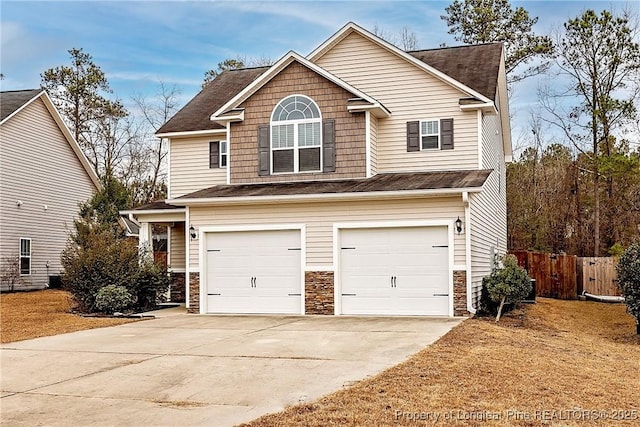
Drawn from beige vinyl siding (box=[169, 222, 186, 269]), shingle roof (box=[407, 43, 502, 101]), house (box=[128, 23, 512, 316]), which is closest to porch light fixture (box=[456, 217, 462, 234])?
house (box=[128, 23, 512, 316])

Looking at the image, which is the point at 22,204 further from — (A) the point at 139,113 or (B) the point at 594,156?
(B) the point at 594,156

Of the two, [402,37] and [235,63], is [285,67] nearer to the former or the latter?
[402,37]

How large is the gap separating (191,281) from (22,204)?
12681 mm

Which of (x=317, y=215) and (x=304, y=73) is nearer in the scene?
(x=317, y=215)

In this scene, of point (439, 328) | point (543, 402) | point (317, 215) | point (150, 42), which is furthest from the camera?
point (150, 42)

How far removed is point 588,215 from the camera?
3328 centimetres

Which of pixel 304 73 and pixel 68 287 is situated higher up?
pixel 304 73

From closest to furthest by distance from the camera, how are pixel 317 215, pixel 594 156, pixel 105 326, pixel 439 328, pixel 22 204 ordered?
1. pixel 439 328
2. pixel 105 326
3. pixel 317 215
4. pixel 22 204
5. pixel 594 156

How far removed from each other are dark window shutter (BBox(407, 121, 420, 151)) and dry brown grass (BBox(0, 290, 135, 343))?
28.6 feet

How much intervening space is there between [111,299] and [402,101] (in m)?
9.55

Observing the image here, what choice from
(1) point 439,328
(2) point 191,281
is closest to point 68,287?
(2) point 191,281

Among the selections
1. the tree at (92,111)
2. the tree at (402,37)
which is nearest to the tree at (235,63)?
A: the tree at (92,111)

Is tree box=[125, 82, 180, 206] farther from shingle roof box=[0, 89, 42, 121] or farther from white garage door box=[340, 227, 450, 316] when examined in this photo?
white garage door box=[340, 227, 450, 316]

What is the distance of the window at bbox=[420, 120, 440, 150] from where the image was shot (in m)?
18.8
